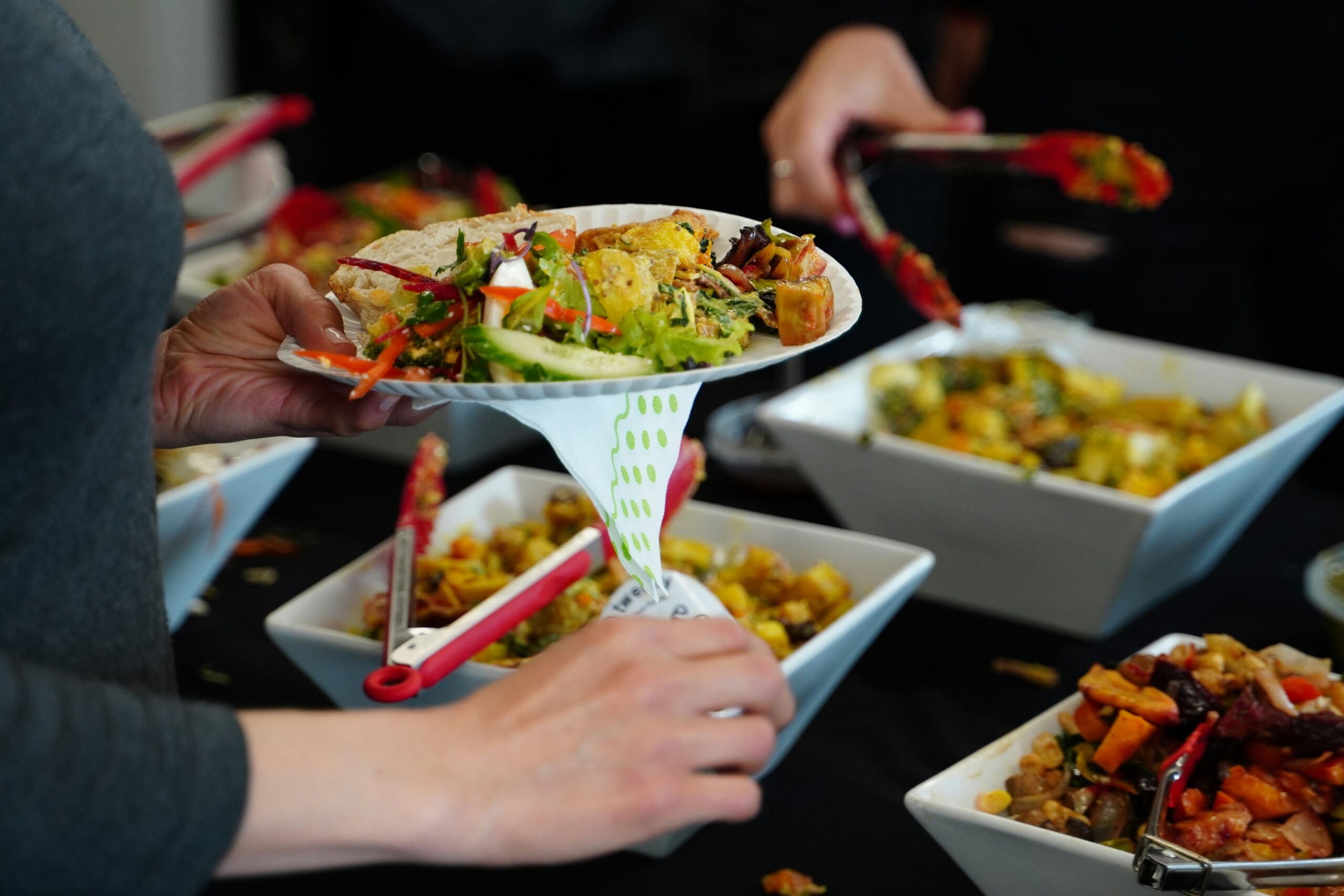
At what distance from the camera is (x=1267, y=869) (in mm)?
803

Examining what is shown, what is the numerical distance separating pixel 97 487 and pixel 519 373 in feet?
0.88

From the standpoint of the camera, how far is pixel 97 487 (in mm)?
757

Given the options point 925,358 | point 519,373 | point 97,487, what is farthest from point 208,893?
point 925,358

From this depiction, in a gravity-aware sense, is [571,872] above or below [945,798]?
below

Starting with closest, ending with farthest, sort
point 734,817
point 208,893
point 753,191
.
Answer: point 734,817 < point 208,893 < point 753,191

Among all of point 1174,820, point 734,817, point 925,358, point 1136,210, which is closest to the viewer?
point 734,817

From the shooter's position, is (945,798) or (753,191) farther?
(753,191)

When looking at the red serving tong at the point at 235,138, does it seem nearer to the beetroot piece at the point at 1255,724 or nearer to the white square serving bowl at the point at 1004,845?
the white square serving bowl at the point at 1004,845

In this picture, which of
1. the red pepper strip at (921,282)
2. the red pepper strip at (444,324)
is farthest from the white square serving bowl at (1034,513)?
the red pepper strip at (444,324)

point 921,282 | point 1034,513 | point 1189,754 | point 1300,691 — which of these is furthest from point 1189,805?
point 921,282

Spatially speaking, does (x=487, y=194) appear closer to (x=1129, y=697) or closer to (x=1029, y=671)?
(x=1029, y=671)

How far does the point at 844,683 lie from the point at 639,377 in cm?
73

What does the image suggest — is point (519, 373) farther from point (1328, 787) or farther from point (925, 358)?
point (925, 358)

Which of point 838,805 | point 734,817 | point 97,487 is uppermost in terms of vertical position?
point 97,487
